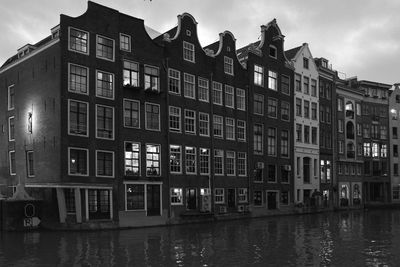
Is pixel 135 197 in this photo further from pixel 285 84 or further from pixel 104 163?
pixel 285 84

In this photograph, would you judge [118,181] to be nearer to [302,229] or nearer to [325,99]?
[302,229]

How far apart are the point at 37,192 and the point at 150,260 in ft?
71.9

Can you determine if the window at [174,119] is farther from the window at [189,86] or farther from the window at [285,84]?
the window at [285,84]

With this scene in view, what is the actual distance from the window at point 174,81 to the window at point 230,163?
9786 millimetres

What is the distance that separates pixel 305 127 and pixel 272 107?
817cm

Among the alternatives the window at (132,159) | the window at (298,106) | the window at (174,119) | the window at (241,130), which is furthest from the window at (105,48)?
the window at (298,106)

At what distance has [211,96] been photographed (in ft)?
173

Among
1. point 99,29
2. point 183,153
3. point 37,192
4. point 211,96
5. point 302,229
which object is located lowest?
point 302,229

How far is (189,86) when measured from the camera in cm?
5075

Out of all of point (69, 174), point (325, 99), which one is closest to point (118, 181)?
point (69, 174)

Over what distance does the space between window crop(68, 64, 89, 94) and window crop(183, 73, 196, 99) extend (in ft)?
37.8

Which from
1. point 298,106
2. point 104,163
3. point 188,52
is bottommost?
point 104,163

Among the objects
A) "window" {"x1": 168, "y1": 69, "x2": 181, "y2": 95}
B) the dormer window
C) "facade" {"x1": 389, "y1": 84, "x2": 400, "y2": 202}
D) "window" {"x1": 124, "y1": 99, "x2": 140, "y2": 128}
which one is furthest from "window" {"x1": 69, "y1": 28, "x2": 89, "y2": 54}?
"facade" {"x1": 389, "y1": 84, "x2": 400, "y2": 202}

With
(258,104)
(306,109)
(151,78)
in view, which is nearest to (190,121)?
(151,78)
